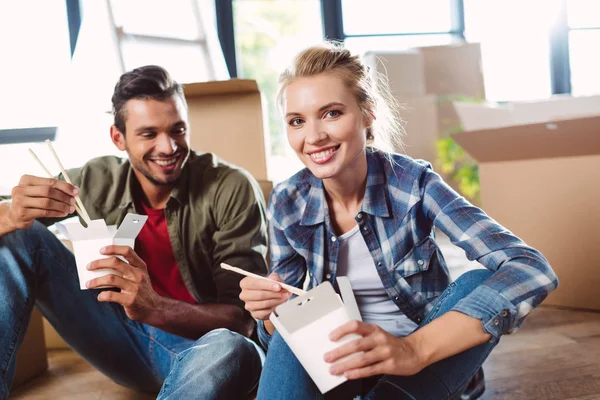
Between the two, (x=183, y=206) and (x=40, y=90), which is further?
(x=40, y=90)

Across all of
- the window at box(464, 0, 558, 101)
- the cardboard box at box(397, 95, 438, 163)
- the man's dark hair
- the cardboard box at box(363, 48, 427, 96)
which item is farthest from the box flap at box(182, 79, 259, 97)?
the window at box(464, 0, 558, 101)

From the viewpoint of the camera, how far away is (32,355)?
188 centimetres

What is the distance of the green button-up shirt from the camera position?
145 cm

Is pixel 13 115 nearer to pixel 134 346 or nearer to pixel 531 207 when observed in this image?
pixel 134 346

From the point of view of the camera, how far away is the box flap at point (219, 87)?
1.99m

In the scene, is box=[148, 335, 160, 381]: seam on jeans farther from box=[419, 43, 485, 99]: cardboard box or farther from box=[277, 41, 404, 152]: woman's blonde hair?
box=[419, 43, 485, 99]: cardboard box

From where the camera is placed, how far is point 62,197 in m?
1.21

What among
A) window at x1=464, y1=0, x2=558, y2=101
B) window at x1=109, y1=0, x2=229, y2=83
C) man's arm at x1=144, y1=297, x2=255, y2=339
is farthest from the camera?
window at x1=464, y1=0, x2=558, y2=101

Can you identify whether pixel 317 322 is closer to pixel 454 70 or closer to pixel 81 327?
pixel 81 327

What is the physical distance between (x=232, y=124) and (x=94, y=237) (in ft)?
3.47

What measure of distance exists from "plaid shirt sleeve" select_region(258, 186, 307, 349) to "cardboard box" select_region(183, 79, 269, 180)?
0.80 metres

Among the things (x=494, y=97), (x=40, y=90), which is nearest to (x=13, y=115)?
(x=40, y=90)

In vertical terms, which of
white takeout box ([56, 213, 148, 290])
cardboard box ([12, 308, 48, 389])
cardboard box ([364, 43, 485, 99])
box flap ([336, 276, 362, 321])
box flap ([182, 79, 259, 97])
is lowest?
cardboard box ([12, 308, 48, 389])

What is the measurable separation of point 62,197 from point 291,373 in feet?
1.98
